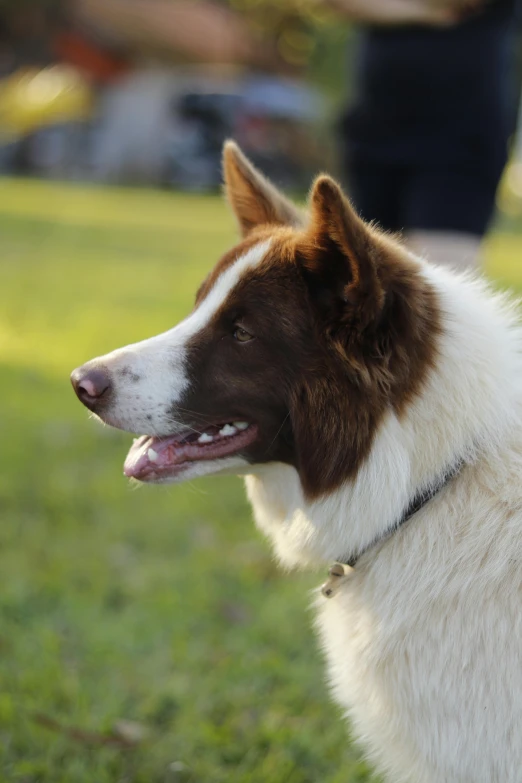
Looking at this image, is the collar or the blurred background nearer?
the collar

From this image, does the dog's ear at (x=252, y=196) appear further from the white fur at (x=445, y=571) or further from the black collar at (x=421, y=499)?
the black collar at (x=421, y=499)

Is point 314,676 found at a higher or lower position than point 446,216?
lower

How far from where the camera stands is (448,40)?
369 centimetres

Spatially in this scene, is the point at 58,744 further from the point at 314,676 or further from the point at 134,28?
the point at 134,28

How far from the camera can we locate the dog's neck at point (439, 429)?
2.37m

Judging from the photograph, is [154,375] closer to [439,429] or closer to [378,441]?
[378,441]

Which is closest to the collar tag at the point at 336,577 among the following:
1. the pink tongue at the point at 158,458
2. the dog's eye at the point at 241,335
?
the pink tongue at the point at 158,458

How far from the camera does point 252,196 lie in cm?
303

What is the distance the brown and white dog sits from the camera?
226cm

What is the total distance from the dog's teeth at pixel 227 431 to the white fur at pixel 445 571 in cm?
31

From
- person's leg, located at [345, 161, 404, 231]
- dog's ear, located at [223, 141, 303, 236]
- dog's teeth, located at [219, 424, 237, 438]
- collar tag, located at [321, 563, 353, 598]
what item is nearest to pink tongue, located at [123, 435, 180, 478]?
dog's teeth, located at [219, 424, 237, 438]

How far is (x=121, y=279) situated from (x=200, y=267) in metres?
1.72

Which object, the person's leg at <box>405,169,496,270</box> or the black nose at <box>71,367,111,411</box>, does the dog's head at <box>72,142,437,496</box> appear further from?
the person's leg at <box>405,169,496,270</box>

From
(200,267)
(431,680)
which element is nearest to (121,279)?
(200,267)
